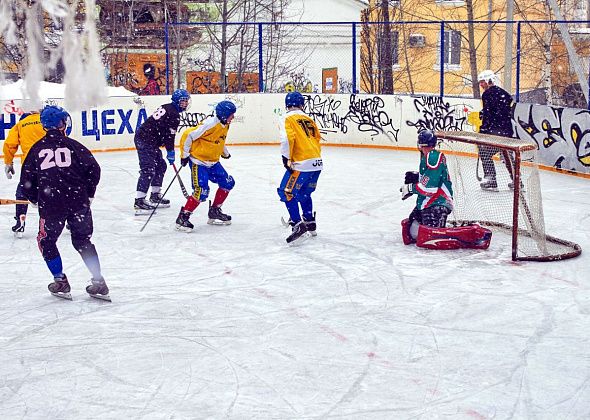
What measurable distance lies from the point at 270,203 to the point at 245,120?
663cm

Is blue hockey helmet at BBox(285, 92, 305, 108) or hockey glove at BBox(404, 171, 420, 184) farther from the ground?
blue hockey helmet at BBox(285, 92, 305, 108)

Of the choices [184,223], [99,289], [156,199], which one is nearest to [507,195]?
[184,223]

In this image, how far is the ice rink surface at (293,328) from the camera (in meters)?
5.03

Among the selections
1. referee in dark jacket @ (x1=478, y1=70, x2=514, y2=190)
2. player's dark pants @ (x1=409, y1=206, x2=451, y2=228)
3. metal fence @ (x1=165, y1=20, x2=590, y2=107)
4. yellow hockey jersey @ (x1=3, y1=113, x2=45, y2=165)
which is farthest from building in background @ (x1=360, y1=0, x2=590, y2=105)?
yellow hockey jersey @ (x1=3, y1=113, x2=45, y2=165)

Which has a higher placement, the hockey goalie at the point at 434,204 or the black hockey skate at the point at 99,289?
the hockey goalie at the point at 434,204

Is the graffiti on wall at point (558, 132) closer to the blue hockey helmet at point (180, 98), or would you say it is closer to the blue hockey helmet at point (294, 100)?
the blue hockey helmet at point (294, 100)

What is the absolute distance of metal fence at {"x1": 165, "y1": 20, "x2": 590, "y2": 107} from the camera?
2138 centimetres

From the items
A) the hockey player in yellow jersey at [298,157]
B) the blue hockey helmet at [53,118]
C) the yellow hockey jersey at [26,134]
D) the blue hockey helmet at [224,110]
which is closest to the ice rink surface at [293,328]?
the hockey player in yellow jersey at [298,157]

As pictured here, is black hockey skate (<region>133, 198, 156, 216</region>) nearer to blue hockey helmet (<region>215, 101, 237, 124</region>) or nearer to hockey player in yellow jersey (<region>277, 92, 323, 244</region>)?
blue hockey helmet (<region>215, 101, 237, 124</region>)

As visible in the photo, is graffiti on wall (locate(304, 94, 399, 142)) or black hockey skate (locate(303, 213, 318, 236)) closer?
black hockey skate (locate(303, 213, 318, 236))

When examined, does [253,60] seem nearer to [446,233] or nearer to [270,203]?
[270,203]

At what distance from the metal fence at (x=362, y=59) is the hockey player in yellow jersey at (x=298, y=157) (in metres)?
10.5

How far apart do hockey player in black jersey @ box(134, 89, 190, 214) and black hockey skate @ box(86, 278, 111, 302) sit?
3.40 m

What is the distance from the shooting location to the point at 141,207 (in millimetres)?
10664
